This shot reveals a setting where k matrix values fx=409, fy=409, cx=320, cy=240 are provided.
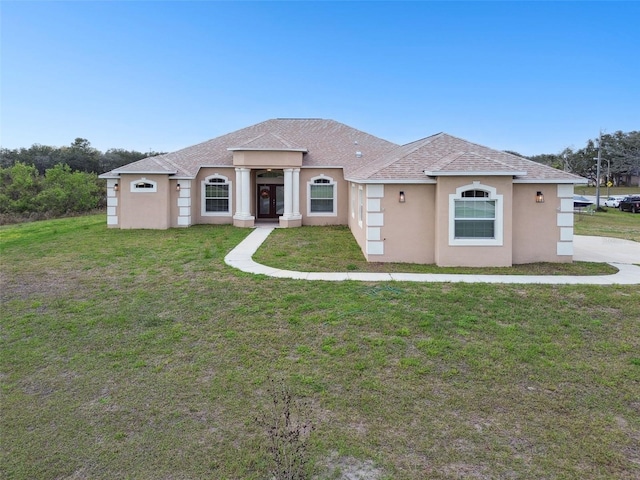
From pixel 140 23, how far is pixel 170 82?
7.73 meters

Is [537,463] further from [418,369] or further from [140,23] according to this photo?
[140,23]

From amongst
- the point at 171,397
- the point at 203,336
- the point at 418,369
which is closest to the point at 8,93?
the point at 203,336

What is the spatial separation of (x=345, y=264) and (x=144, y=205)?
12585 millimetres

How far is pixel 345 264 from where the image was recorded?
1214 cm

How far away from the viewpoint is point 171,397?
493 centimetres

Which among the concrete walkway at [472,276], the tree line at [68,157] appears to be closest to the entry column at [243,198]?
the concrete walkway at [472,276]

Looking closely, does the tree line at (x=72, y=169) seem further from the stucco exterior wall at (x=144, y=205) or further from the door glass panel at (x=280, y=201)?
the door glass panel at (x=280, y=201)

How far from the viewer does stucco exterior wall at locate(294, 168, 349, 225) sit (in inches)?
872

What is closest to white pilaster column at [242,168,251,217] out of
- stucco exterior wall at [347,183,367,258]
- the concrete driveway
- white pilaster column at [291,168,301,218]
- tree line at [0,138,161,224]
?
white pilaster column at [291,168,301,218]

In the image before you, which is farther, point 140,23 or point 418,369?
point 140,23

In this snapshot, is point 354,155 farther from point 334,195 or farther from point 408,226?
point 408,226

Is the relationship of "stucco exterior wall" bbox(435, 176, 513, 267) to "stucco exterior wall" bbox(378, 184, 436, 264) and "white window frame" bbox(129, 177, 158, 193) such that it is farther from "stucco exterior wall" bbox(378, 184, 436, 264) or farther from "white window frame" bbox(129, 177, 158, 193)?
"white window frame" bbox(129, 177, 158, 193)

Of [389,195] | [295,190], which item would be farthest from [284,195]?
[389,195]

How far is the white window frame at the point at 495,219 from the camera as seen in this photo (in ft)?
38.8
